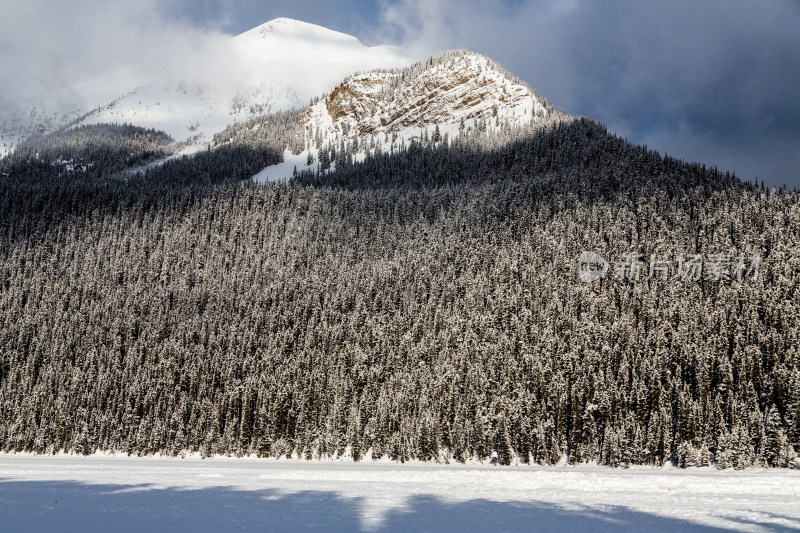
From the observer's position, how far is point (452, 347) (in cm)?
12788

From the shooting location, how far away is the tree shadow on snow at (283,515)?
59.9 feet

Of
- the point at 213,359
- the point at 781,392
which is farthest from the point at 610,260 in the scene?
the point at 213,359

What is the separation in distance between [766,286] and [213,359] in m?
136

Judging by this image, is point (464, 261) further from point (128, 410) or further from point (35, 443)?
point (35, 443)

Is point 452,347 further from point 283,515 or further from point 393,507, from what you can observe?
point 283,515

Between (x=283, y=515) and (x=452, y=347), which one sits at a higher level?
(x=452, y=347)

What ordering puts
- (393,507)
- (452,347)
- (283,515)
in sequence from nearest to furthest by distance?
(283,515), (393,507), (452,347)

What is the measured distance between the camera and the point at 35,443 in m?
113

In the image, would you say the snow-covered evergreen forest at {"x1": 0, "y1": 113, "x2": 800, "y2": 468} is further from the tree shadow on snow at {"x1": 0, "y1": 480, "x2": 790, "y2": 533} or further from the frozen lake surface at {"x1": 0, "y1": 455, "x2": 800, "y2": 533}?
the tree shadow on snow at {"x1": 0, "y1": 480, "x2": 790, "y2": 533}

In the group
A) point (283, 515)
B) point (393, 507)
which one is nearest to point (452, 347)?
point (393, 507)

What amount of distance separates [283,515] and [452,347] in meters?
109

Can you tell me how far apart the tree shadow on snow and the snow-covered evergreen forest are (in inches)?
2508

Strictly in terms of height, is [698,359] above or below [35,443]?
above

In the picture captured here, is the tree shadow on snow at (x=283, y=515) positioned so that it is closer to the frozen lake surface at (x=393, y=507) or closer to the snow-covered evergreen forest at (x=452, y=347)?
the frozen lake surface at (x=393, y=507)
